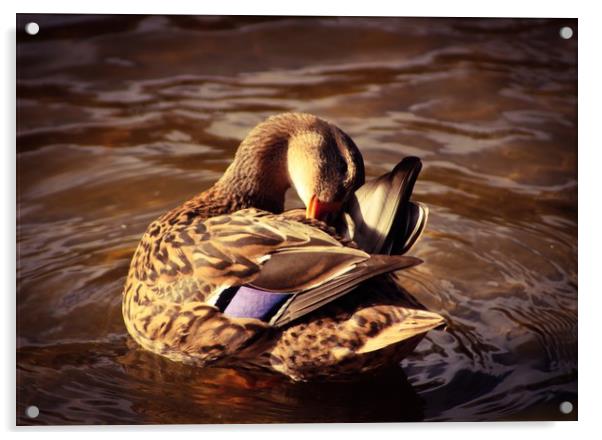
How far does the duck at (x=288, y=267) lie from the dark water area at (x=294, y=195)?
109 millimetres

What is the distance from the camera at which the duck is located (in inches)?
109

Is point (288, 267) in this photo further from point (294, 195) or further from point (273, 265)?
point (294, 195)

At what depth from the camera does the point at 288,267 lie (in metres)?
2.79

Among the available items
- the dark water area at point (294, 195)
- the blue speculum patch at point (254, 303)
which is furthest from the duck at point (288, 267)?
the dark water area at point (294, 195)

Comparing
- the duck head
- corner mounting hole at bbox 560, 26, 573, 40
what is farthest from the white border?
the duck head

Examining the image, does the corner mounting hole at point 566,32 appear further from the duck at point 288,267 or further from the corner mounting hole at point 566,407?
the corner mounting hole at point 566,407

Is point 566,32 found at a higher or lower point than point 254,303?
higher

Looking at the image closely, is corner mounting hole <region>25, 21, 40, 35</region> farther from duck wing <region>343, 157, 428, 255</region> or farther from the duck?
duck wing <region>343, 157, 428, 255</region>

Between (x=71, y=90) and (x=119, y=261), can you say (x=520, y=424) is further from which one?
(x=71, y=90)

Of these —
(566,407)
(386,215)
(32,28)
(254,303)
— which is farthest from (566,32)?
(32,28)

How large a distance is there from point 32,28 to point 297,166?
2.93 ft

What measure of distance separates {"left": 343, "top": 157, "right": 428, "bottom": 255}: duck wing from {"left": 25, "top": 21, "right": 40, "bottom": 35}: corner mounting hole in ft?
3.49

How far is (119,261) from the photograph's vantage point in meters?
3.27

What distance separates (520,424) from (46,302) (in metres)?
1.48
